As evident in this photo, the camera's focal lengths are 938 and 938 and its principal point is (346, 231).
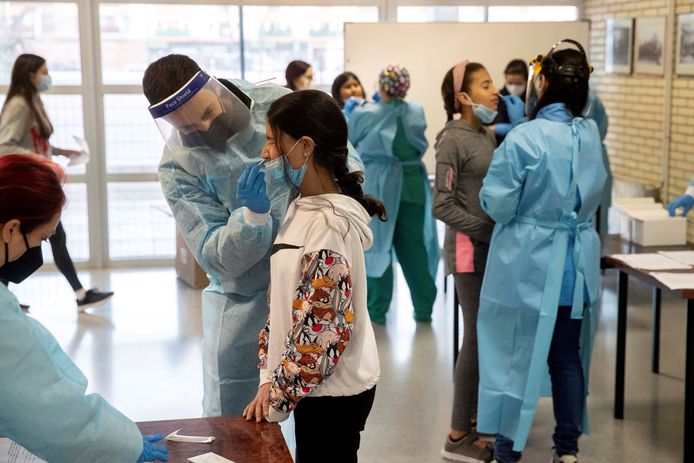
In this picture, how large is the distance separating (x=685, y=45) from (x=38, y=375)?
5.74m

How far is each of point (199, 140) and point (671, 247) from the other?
110 inches

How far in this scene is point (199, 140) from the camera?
7.68ft

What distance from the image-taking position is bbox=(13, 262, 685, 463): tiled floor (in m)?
3.85

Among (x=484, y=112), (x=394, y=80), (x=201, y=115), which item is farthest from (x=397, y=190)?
(x=201, y=115)

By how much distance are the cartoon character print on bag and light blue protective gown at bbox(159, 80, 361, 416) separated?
1.09 ft

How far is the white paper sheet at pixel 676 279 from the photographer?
3402 mm

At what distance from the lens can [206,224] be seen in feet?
7.92

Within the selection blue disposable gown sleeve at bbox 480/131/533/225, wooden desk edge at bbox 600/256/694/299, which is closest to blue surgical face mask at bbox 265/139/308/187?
blue disposable gown sleeve at bbox 480/131/533/225

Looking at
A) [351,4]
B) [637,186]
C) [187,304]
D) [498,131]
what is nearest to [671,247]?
[498,131]

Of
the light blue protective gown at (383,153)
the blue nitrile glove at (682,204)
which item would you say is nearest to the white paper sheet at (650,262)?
the blue nitrile glove at (682,204)

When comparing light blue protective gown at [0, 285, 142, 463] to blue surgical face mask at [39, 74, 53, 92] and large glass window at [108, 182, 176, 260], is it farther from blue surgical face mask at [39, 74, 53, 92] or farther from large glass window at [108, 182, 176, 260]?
large glass window at [108, 182, 176, 260]

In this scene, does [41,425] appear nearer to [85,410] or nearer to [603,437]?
[85,410]

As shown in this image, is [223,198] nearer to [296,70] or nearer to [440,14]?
[296,70]

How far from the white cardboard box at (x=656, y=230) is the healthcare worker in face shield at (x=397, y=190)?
1.42 meters
